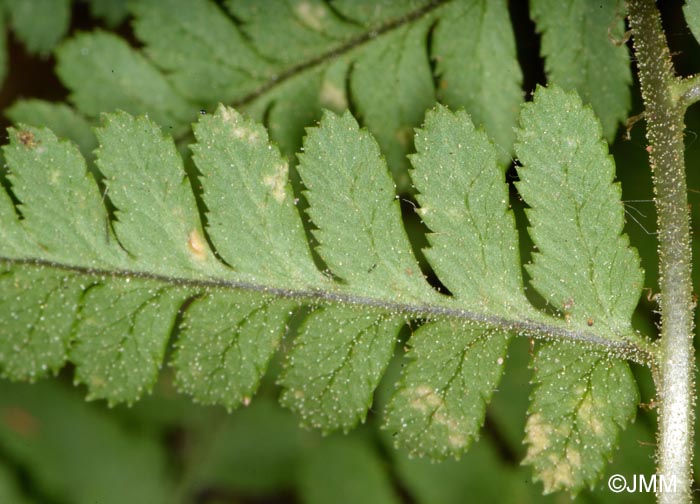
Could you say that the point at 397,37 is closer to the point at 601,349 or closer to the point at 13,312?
the point at 601,349

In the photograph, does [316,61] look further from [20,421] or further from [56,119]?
[20,421]

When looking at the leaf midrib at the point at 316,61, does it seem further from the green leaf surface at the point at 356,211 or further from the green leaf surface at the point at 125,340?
the green leaf surface at the point at 125,340

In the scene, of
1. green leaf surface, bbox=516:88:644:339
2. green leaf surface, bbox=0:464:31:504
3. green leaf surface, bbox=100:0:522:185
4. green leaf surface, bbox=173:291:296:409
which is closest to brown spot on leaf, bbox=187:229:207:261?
green leaf surface, bbox=173:291:296:409

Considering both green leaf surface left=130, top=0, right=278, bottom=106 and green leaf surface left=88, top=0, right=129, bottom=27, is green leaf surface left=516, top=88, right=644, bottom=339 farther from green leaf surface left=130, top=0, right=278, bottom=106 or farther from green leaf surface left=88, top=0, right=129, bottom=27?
green leaf surface left=88, top=0, right=129, bottom=27

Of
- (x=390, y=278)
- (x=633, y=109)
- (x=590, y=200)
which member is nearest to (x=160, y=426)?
(x=390, y=278)

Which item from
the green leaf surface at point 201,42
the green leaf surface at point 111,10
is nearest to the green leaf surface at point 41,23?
the green leaf surface at point 111,10
